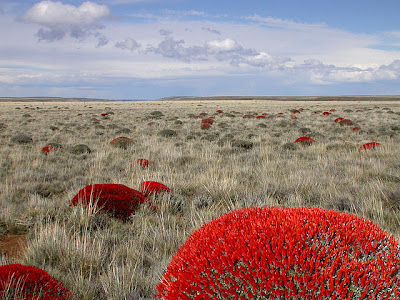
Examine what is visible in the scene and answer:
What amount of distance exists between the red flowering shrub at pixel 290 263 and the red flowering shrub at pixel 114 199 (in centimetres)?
256

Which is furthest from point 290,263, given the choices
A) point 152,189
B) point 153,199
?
point 152,189

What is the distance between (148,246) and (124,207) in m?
1.27

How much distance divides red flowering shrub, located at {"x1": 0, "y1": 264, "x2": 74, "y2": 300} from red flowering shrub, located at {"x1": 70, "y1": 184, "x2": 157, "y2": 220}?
75.3 inches

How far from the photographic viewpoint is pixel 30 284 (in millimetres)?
2311

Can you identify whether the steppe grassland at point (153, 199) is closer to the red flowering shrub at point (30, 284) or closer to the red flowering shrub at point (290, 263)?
the red flowering shrub at point (30, 284)

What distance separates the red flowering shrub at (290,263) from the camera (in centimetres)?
165

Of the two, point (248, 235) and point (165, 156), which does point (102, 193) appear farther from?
point (165, 156)

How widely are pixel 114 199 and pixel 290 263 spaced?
3.45 m

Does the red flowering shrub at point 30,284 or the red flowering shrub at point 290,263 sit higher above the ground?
the red flowering shrub at point 290,263

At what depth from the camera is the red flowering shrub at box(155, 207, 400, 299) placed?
165 centimetres

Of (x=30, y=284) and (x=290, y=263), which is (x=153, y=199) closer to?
(x=30, y=284)

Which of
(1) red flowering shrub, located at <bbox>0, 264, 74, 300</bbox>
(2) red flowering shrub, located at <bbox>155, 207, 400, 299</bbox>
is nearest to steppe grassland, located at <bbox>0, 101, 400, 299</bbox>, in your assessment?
(1) red flowering shrub, located at <bbox>0, 264, 74, 300</bbox>

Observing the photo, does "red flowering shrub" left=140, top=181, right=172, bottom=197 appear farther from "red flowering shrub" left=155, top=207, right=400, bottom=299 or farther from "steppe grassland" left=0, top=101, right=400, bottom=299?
"red flowering shrub" left=155, top=207, right=400, bottom=299

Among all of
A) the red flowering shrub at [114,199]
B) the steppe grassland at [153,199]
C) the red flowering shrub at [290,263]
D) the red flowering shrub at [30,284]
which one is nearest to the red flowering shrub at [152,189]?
the steppe grassland at [153,199]
